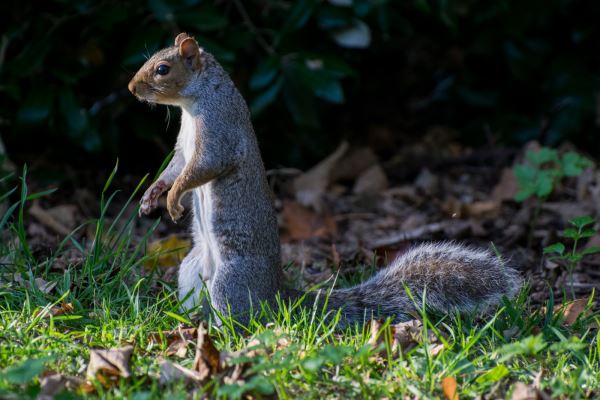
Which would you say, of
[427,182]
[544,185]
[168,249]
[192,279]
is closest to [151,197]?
[192,279]

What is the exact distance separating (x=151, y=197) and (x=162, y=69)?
A: 49 cm

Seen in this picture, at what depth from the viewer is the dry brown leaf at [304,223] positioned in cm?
499

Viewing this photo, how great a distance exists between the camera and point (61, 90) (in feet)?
16.4

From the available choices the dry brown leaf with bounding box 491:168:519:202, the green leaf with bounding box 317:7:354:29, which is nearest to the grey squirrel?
the green leaf with bounding box 317:7:354:29

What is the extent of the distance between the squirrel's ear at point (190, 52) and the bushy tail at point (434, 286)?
3.22ft

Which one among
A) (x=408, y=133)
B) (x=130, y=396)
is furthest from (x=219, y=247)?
(x=408, y=133)

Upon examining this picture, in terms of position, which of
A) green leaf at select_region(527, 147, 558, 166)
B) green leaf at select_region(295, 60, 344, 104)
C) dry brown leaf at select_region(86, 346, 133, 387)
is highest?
dry brown leaf at select_region(86, 346, 133, 387)

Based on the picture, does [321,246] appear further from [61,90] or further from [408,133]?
[408,133]

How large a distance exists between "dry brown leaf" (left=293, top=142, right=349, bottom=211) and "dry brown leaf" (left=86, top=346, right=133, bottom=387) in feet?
9.32

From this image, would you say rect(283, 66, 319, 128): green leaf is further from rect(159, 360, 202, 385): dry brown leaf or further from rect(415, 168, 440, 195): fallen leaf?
rect(159, 360, 202, 385): dry brown leaf

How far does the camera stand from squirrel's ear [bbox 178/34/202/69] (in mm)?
3346

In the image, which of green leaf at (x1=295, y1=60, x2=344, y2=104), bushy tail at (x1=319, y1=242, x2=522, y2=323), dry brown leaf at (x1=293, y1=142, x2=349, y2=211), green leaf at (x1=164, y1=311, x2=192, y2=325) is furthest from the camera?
dry brown leaf at (x1=293, y1=142, x2=349, y2=211)

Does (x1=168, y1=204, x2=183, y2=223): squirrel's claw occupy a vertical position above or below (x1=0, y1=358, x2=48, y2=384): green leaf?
below

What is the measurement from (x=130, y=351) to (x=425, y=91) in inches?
200
